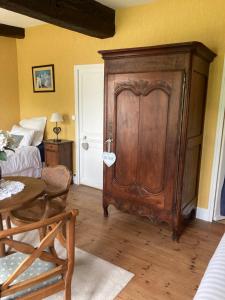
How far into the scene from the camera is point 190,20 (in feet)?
9.16

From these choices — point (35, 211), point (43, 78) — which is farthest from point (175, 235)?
point (43, 78)

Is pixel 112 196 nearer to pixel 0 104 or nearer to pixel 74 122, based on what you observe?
pixel 74 122

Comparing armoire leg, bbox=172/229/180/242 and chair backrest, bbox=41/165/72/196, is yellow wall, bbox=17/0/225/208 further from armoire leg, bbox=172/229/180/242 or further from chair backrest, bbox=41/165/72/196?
chair backrest, bbox=41/165/72/196

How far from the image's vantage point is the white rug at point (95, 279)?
1.83m

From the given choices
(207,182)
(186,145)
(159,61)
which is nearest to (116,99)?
(159,61)

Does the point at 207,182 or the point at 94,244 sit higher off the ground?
the point at 207,182

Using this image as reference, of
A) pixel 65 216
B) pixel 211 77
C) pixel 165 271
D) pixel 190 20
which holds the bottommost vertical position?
pixel 165 271

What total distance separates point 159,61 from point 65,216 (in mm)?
1789

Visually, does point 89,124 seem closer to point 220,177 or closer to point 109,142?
point 109,142

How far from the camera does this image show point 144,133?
259cm

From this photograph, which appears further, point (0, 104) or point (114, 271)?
point (0, 104)

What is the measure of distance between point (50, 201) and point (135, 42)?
2.36 metres

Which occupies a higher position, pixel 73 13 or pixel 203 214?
pixel 73 13

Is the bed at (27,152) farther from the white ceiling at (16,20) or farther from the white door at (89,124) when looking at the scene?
the white ceiling at (16,20)
